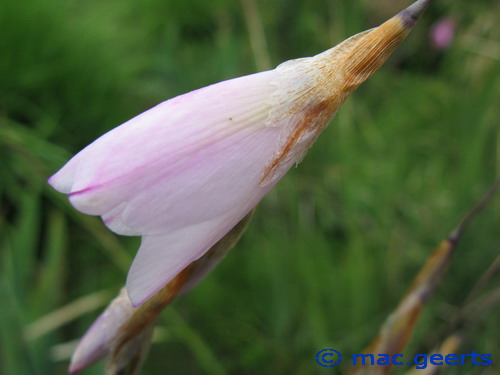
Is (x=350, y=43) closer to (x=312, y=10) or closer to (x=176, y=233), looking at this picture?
(x=176, y=233)

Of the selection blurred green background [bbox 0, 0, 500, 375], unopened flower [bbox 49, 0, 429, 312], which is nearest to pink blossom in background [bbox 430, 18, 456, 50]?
blurred green background [bbox 0, 0, 500, 375]

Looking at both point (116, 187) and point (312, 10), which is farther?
point (312, 10)

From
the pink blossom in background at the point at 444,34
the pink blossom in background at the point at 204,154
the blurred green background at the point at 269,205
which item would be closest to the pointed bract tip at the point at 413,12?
the pink blossom in background at the point at 204,154

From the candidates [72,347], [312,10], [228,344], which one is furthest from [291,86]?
[312,10]

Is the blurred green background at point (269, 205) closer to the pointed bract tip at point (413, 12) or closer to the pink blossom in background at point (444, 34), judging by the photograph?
the pink blossom in background at point (444, 34)

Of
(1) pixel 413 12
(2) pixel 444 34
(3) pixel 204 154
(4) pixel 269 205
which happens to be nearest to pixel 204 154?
(3) pixel 204 154

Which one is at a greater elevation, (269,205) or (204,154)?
(204,154)

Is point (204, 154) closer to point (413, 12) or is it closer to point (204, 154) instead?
point (204, 154)
